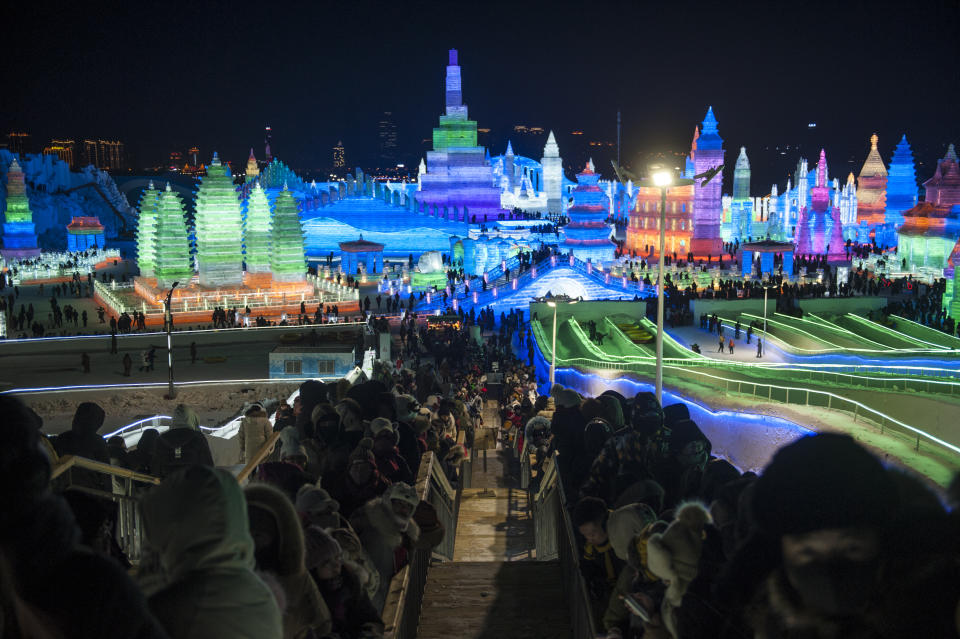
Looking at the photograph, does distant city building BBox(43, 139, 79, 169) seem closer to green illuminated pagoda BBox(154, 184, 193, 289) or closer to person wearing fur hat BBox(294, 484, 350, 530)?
green illuminated pagoda BBox(154, 184, 193, 289)

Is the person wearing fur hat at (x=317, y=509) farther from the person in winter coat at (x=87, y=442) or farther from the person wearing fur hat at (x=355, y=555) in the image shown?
the person in winter coat at (x=87, y=442)

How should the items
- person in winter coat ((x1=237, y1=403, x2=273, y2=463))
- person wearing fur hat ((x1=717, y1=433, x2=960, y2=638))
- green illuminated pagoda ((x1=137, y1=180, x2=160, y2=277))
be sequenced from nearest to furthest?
person wearing fur hat ((x1=717, y1=433, x2=960, y2=638))
person in winter coat ((x1=237, y1=403, x2=273, y2=463))
green illuminated pagoda ((x1=137, y1=180, x2=160, y2=277))

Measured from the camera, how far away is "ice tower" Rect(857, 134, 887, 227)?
69.4m

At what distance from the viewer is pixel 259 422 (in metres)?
9.29

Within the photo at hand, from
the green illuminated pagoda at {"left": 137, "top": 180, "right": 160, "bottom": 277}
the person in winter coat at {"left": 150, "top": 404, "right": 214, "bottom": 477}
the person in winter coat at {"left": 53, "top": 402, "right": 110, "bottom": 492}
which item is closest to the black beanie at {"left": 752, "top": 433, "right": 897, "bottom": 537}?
the person in winter coat at {"left": 150, "top": 404, "right": 214, "bottom": 477}

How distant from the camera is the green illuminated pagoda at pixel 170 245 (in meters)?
35.2

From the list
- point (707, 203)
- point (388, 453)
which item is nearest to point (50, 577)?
point (388, 453)

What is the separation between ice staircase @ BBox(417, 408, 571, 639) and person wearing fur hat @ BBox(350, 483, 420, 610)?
82cm

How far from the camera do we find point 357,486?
5680mm

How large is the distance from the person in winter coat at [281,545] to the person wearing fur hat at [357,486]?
7.13 ft

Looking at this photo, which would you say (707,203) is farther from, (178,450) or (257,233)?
(178,450)

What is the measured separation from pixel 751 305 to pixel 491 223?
107ft

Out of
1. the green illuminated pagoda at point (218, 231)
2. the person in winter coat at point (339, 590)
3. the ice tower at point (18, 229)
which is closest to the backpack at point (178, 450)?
the person in winter coat at point (339, 590)

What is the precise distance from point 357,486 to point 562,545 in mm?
1663
